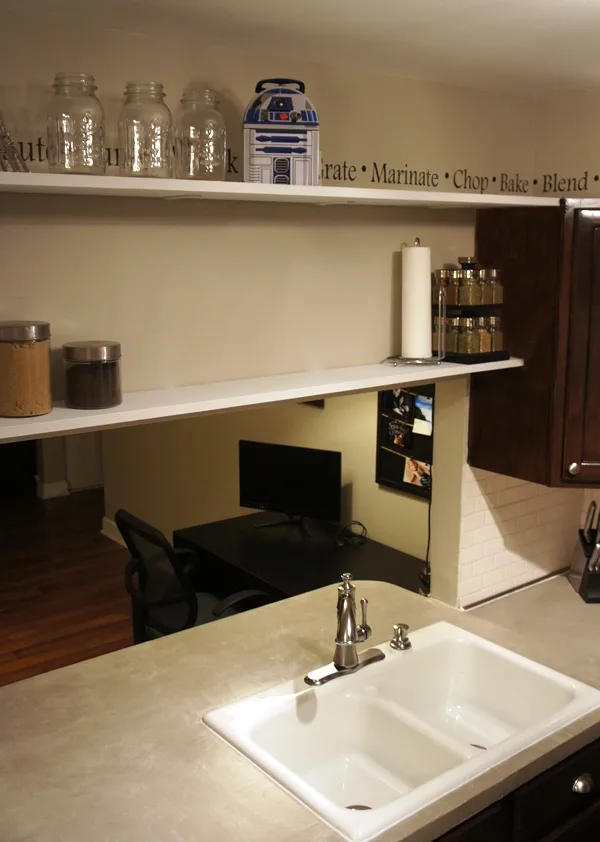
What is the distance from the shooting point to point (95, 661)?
2115mm

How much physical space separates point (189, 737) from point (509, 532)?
1.31 metres

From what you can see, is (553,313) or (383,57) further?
(553,313)

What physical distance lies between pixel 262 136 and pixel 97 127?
371 mm

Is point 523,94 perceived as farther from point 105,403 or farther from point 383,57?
point 105,403

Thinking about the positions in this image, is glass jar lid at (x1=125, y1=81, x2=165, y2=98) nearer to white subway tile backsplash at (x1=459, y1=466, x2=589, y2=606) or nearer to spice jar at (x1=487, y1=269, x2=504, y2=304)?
spice jar at (x1=487, y1=269, x2=504, y2=304)

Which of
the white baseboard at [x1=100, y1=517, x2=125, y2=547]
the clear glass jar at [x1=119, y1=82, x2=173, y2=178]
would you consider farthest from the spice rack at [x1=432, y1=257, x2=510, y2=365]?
the white baseboard at [x1=100, y1=517, x2=125, y2=547]

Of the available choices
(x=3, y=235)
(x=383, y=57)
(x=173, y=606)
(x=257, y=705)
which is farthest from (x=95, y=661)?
(x=173, y=606)

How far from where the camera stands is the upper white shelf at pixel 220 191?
1.49 m

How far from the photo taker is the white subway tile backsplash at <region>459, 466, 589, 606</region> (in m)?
→ 2.58

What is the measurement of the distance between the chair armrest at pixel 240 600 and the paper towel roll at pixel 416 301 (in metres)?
1.74

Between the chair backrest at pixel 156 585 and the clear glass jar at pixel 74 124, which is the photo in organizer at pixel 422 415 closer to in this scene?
the chair backrest at pixel 156 585

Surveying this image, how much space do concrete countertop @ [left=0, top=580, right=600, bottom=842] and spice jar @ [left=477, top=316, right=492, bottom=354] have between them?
741 mm

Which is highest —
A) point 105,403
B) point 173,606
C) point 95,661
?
point 105,403

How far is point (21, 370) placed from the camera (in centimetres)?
156
